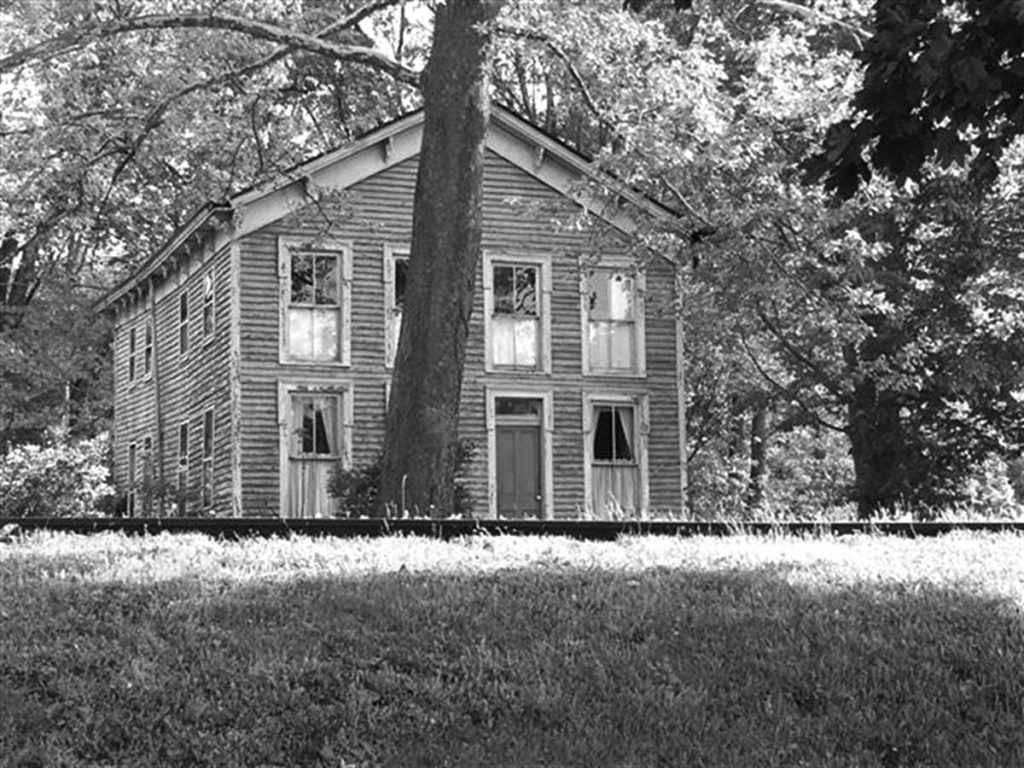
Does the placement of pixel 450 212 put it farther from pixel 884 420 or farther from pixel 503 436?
pixel 884 420

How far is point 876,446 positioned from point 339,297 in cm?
1090

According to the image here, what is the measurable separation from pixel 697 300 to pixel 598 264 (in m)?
2.02

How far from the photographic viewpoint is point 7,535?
41.9ft

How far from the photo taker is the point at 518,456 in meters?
29.8

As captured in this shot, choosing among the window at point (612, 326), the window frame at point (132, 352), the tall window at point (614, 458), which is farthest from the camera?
the window frame at point (132, 352)

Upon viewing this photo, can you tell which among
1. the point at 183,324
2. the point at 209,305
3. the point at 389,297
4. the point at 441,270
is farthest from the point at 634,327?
the point at 441,270

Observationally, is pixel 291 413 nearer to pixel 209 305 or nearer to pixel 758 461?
pixel 209 305

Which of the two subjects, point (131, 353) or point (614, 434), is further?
point (131, 353)

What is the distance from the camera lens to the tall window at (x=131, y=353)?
39062 millimetres

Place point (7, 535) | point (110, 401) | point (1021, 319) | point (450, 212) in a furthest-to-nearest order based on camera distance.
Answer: point (110, 401) < point (1021, 319) < point (450, 212) < point (7, 535)

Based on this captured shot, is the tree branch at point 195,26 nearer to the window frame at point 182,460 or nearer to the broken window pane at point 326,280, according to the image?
the broken window pane at point 326,280

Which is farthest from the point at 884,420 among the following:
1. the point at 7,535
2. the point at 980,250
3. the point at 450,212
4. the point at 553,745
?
the point at 553,745

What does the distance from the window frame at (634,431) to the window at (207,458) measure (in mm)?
7513

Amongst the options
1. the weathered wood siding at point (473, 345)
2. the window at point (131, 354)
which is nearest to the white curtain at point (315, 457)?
the weathered wood siding at point (473, 345)
